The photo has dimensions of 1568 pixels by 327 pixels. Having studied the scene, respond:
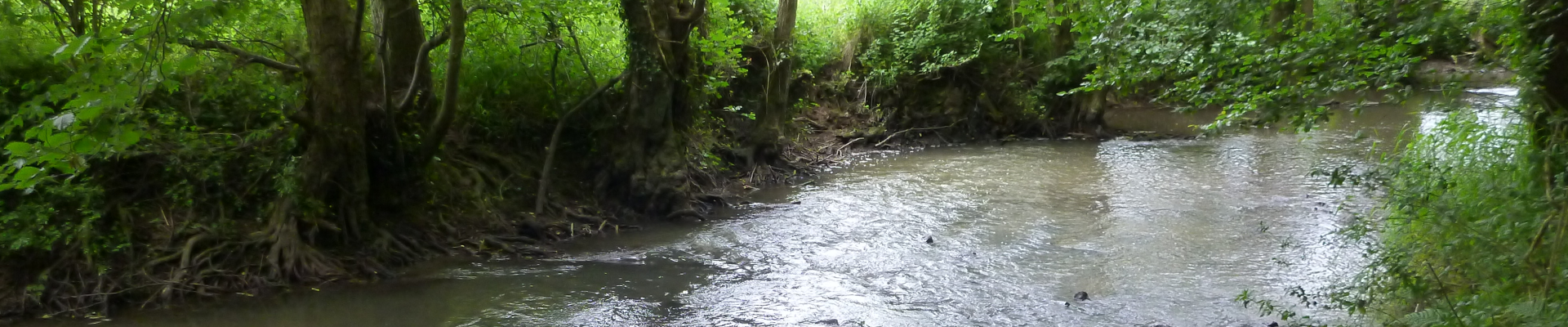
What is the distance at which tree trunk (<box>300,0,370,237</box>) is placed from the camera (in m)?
7.43

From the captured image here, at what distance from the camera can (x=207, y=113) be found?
773cm

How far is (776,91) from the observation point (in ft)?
45.0

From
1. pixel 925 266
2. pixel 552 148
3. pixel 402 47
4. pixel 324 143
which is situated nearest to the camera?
pixel 324 143

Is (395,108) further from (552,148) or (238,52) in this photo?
(552,148)

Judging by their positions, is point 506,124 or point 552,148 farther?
point 506,124

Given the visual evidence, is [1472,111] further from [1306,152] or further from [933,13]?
[933,13]

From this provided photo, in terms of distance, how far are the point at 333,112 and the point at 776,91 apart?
7010 mm

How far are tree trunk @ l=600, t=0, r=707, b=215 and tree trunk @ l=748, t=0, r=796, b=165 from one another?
294 centimetres

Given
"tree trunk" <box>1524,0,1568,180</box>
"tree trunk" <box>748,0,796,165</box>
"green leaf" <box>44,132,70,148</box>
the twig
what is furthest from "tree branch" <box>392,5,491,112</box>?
"tree trunk" <box>1524,0,1568,180</box>

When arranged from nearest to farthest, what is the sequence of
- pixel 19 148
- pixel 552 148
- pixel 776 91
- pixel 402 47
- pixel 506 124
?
pixel 19 148 < pixel 402 47 < pixel 552 148 < pixel 506 124 < pixel 776 91

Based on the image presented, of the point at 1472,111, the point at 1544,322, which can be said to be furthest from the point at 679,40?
the point at 1544,322

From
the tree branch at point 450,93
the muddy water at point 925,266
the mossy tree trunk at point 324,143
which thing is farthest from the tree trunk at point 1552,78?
the mossy tree trunk at point 324,143

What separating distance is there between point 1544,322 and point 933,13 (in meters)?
13.6

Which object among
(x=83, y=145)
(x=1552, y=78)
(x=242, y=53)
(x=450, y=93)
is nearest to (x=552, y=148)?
(x=450, y=93)
